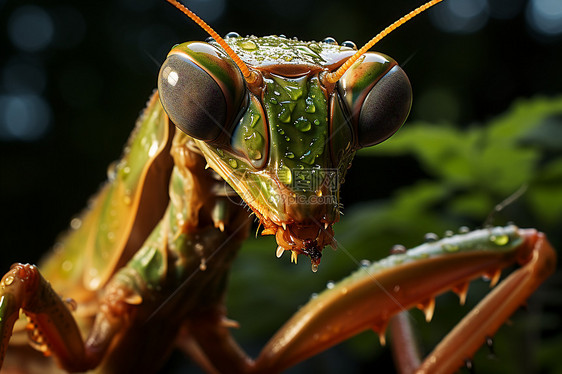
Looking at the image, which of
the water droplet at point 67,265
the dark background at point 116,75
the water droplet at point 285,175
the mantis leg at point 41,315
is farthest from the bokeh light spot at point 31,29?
the water droplet at point 285,175

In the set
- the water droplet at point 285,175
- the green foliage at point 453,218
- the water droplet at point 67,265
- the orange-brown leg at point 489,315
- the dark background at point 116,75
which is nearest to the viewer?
the water droplet at point 285,175

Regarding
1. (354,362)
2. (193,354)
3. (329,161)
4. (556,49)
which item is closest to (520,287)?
(329,161)

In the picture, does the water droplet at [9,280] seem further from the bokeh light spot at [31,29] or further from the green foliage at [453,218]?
the bokeh light spot at [31,29]

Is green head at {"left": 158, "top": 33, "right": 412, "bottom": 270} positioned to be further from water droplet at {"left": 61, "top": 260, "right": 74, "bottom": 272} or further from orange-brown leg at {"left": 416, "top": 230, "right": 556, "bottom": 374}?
water droplet at {"left": 61, "top": 260, "right": 74, "bottom": 272}

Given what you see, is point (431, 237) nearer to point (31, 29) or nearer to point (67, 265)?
point (67, 265)

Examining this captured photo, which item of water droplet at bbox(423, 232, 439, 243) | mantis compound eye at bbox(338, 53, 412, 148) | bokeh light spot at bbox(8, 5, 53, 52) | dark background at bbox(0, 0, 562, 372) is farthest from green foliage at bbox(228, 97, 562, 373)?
bokeh light spot at bbox(8, 5, 53, 52)

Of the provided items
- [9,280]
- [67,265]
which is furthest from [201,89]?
[67,265]
